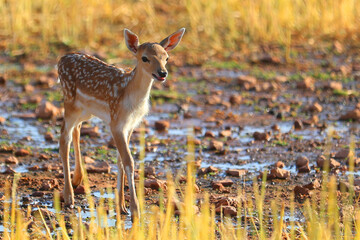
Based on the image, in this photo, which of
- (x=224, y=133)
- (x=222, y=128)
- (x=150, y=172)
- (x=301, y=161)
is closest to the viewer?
(x=150, y=172)

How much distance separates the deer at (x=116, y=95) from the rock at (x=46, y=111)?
111 inches

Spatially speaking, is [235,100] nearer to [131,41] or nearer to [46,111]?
[46,111]

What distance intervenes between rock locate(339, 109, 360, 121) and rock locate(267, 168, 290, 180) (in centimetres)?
273

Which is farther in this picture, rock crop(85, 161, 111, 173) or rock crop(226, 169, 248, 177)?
rock crop(85, 161, 111, 173)

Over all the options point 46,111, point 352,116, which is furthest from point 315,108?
point 46,111

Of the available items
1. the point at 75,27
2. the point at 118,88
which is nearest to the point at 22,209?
the point at 118,88

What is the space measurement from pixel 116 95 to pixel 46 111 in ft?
11.9

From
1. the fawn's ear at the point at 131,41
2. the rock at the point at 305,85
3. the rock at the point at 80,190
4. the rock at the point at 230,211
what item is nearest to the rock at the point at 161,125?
the rock at the point at 80,190

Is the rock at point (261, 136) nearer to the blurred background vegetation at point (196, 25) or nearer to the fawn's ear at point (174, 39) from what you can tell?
the fawn's ear at point (174, 39)

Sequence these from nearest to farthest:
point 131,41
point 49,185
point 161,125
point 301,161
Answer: point 131,41
point 49,185
point 301,161
point 161,125

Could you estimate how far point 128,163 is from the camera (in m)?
6.39

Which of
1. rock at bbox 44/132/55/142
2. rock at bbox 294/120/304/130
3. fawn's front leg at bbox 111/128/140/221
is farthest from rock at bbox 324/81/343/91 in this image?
fawn's front leg at bbox 111/128/140/221

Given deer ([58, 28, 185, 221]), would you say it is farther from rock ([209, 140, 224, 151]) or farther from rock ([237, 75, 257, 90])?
rock ([237, 75, 257, 90])

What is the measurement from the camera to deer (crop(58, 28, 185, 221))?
20.9 feet
